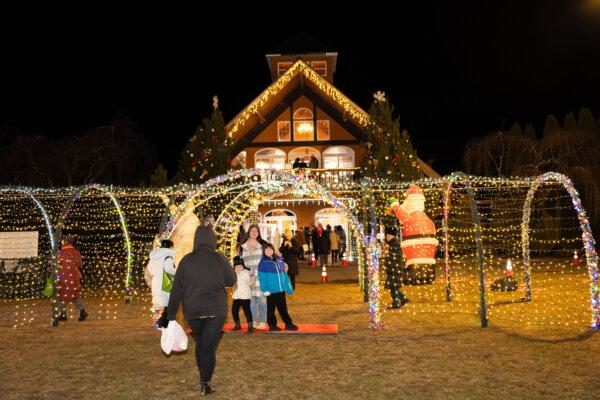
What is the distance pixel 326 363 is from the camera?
751 cm

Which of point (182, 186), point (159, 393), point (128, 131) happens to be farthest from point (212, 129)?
point (159, 393)

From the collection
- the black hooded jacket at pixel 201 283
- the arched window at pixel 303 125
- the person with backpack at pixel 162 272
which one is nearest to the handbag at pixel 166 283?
the person with backpack at pixel 162 272

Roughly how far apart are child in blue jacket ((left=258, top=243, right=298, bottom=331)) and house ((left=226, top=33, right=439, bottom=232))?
18.3 m

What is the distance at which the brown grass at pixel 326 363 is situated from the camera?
20.6 feet

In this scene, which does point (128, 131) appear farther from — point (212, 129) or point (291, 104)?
point (291, 104)

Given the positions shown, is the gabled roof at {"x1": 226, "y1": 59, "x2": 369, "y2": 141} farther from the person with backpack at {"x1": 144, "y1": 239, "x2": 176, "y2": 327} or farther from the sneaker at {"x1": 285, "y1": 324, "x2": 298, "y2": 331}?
the person with backpack at {"x1": 144, "y1": 239, "x2": 176, "y2": 327}

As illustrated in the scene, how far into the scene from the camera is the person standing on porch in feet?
33.0

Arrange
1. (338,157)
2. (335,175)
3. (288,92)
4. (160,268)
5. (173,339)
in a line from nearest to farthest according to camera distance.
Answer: (173,339) → (160,268) → (335,175) → (288,92) → (338,157)

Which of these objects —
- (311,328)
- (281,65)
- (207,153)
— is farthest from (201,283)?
(281,65)

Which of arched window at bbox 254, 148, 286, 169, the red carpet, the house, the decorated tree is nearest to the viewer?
the red carpet

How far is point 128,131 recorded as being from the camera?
1043 inches

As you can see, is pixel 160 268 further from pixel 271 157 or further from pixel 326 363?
pixel 271 157

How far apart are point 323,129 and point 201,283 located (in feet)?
81.1

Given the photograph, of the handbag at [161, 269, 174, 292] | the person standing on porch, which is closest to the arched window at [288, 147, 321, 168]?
the person standing on porch
